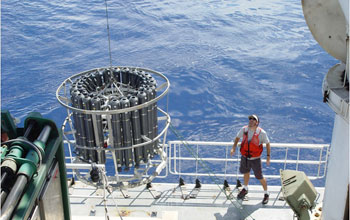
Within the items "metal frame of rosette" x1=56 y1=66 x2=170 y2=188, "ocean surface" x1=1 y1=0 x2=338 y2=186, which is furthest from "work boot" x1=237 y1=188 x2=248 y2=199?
"ocean surface" x1=1 y1=0 x2=338 y2=186

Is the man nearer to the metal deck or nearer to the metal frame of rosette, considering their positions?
the metal deck

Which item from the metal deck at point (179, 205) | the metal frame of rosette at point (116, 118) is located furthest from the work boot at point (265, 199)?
the metal frame of rosette at point (116, 118)

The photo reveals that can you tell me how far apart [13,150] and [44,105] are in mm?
13476

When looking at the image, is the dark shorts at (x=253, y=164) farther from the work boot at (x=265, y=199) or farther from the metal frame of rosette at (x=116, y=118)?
the metal frame of rosette at (x=116, y=118)

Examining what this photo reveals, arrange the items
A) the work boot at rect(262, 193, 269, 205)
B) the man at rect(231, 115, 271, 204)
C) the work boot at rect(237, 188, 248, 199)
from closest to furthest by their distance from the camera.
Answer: the man at rect(231, 115, 271, 204) < the work boot at rect(262, 193, 269, 205) < the work boot at rect(237, 188, 248, 199)

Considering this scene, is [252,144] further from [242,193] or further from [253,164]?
[242,193]

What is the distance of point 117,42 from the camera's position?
68.5 ft

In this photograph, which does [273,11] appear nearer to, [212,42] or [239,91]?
[212,42]

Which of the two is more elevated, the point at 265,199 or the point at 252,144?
the point at 252,144

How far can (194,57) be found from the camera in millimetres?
19312

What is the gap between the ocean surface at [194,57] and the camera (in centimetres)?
1528

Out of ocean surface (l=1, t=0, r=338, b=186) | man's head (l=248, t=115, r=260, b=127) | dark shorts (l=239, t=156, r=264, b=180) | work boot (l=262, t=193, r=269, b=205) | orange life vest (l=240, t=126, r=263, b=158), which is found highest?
man's head (l=248, t=115, r=260, b=127)

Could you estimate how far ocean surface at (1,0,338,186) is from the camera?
15281 mm

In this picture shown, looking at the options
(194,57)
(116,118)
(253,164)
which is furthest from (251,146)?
(194,57)
